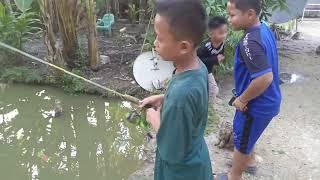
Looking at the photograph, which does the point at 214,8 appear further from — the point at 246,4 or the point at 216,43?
the point at 246,4

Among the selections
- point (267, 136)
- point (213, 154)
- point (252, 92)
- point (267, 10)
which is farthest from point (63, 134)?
point (267, 10)

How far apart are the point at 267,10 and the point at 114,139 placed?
3.71 metres

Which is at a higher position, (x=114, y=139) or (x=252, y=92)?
(x=252, y=92)

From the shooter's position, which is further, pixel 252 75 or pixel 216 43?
pixel 216 43

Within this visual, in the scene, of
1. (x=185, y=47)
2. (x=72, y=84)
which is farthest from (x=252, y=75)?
(x=72, y=84)

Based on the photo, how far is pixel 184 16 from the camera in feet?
5.19

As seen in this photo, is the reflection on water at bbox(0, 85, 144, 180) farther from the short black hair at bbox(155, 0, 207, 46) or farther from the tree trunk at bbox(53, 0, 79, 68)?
the short black hair at bbox(155, 0, 207, 46)

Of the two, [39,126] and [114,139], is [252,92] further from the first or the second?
[39,126]

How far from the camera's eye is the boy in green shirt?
5.23 ft

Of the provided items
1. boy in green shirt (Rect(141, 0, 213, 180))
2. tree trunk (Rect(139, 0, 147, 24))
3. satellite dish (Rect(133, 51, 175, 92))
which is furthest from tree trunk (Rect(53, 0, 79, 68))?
boy in green shirt (Rect(141, 0, 213, 180))

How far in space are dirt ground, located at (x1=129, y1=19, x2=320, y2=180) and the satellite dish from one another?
0.78 meters

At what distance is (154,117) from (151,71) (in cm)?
389

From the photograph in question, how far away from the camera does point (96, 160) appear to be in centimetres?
398

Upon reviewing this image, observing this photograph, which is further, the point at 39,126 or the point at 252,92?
the point at 39,126
